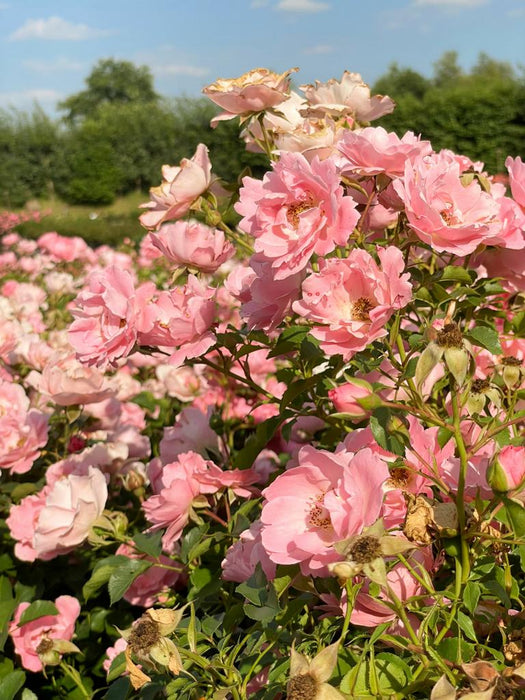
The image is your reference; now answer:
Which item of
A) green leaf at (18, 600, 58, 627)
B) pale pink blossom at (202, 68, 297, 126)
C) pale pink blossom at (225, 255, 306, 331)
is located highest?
pale pink blossom at (202, 68, 297, 126)

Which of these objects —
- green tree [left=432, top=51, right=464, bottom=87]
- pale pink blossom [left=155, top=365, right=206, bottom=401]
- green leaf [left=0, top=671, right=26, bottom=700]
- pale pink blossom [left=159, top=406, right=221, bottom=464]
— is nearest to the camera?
green leaf [left=0, top=671, right=26, bottom=700]

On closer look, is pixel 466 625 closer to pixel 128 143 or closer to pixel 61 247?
pixel 61 247

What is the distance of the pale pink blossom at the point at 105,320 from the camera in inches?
41.3

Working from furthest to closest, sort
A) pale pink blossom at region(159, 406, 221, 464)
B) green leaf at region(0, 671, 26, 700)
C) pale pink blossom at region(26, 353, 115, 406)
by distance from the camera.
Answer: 1. pale pink blossom at region(26, 353, 115, 406)
2. pale pink blossom at region(159, 406, 221, 464)
3. green leaf at region(0, 671, 26, 700)

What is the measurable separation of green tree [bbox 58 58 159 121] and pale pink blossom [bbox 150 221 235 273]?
5554cm

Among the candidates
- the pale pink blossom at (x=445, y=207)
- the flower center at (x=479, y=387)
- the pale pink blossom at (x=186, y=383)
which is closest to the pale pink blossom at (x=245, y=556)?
the flower center at (x=479, y=387)

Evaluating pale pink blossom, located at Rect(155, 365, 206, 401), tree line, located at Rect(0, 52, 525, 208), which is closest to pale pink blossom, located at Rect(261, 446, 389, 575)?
pale pink blossom, located at Rect(155, 365, 206, 401)

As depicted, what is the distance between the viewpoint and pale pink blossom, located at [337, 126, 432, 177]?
3.11 ft

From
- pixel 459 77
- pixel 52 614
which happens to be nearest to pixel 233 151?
pixel 52 614

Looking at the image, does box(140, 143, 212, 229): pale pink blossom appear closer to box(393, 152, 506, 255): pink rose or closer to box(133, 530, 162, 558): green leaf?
box(393, 152, 506, 255): pink rose

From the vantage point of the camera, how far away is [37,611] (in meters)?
1.40

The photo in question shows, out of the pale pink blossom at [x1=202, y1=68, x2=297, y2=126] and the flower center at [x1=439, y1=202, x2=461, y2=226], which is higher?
the pale pink blossom at [x1=202, y1=68, x2=297, y2=126]

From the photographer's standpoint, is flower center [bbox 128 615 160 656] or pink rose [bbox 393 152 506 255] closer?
flower center [bbox 128 615 160 656]

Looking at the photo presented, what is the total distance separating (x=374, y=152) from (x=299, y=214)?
152mm
